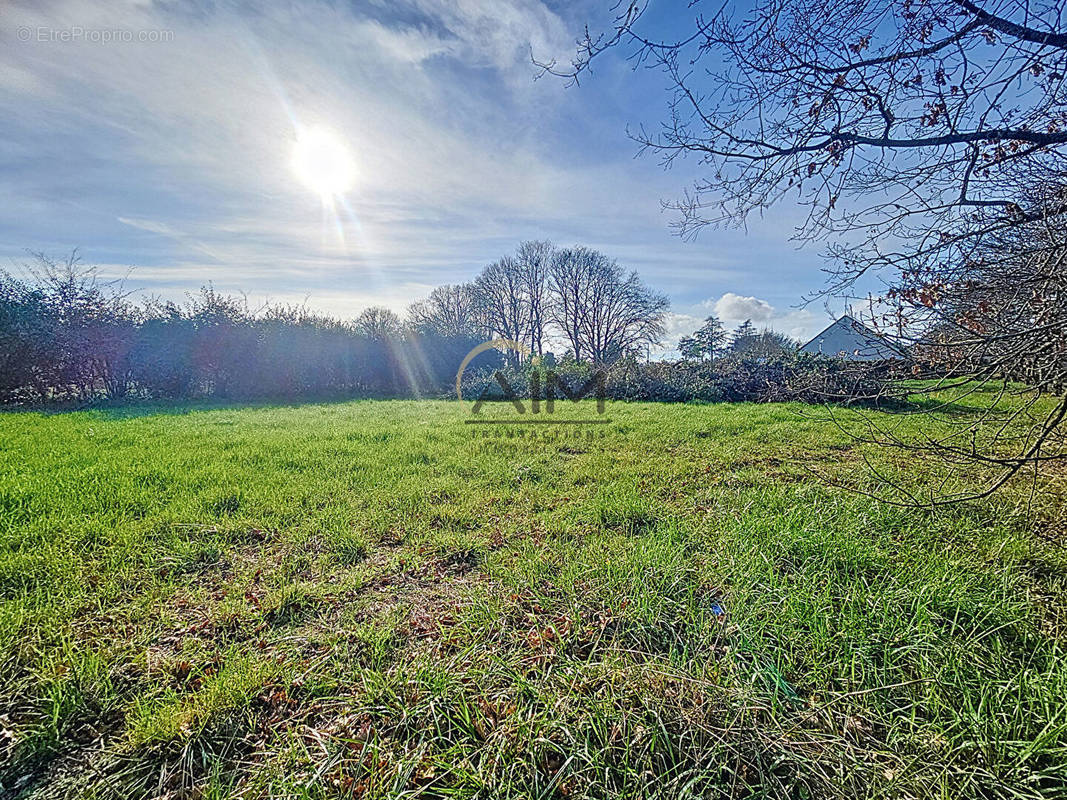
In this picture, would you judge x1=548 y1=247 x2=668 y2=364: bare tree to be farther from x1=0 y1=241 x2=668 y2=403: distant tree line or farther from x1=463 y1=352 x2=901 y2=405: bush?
x1=463 y1=352 x2=901 y2=405: bush

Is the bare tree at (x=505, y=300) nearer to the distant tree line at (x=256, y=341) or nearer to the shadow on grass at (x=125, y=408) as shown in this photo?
the distant tree line at (x=256, y=341)

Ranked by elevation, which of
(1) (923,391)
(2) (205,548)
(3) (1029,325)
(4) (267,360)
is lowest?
(2) (205,548)

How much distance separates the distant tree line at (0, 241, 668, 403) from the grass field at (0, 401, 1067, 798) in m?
12.4

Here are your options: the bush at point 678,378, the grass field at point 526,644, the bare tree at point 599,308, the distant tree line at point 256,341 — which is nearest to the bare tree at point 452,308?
the distant tree line at point 256,341

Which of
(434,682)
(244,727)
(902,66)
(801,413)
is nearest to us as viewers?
(244,727)

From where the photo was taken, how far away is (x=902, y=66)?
2.38 m

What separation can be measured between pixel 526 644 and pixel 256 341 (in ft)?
54.9

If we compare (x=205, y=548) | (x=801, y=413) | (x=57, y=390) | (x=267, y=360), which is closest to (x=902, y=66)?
(x=205, y=548)

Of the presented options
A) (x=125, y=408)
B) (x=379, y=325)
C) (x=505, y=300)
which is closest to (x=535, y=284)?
(x=505, y=300)

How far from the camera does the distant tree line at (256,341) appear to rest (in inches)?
450

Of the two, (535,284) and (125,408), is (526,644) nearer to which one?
(125,408)

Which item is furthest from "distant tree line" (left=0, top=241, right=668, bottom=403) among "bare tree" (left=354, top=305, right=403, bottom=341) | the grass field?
the grass field

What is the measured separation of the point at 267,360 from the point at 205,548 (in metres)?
14.9

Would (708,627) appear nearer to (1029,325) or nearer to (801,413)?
(1029,325)
